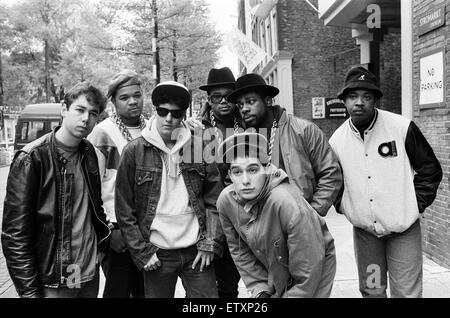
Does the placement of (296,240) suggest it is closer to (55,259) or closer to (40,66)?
(55,259)

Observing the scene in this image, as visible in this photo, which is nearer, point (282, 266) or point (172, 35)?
point (282, 266)

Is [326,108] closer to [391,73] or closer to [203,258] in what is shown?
[391,73]

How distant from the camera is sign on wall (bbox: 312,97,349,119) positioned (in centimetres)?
1507

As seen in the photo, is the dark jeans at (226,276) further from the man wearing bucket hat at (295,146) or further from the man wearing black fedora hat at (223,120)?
the man wearing bucket hat at (295,146)

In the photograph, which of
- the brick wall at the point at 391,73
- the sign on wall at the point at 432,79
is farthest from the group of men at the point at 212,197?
the brick wall at the point at 391,73

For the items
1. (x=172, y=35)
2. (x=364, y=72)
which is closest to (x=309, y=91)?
(x=172, y=35)

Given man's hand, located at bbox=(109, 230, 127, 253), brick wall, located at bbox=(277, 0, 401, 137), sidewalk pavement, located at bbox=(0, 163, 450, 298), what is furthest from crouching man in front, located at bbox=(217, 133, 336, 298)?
brick wall, located at bbox=(277, 0, 401, 137)

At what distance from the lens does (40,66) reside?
3231 centimetres

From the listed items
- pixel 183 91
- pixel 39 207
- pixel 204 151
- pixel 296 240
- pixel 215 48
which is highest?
pixel 215 48

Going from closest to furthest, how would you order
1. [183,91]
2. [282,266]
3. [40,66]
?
1. [282,266]
2. [183,91]
3. [40,66]

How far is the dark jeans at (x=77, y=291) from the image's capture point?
2650 mm

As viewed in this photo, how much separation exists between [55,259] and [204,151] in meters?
1.24

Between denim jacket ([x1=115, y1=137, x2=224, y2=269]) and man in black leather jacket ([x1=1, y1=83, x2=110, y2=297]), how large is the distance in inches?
6.4

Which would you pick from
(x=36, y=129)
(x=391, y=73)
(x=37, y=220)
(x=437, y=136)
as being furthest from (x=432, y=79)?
(x=36, y=129)
